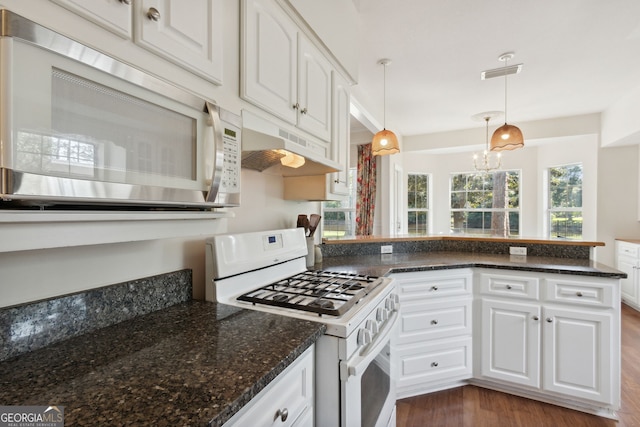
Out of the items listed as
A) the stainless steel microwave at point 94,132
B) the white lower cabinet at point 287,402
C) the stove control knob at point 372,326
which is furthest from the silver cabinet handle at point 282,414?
the stainless steel microwave at point 94,132

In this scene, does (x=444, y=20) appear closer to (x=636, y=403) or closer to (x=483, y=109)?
(x=483, y=109)

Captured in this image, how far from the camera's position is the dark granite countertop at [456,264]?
1.87 meters

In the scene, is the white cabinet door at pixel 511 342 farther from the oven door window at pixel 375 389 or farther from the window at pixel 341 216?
the window at pixel 341 216

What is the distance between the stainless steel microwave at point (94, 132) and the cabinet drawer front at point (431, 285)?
1.46m

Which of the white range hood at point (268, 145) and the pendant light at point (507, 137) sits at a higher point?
the pendant light at point (507, 137)

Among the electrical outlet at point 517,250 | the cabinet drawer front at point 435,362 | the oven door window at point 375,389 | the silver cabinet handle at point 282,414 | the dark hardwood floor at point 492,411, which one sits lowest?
the dark hardwood floor at point 492,411

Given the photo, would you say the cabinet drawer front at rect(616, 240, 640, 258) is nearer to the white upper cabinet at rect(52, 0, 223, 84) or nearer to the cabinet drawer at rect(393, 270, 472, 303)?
the cabinet drawer at rect(393, 270, 472, 303)

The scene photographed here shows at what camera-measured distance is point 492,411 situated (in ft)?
6.33

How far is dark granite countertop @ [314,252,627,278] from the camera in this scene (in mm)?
1870

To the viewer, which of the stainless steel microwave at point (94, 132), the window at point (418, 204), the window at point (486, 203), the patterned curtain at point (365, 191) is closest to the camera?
the stainless steel microwave at point (94, 132)

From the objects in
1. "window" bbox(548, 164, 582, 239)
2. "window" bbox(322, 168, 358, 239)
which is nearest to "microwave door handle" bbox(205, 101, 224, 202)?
"window" bbox(322, 168, 358, 239)

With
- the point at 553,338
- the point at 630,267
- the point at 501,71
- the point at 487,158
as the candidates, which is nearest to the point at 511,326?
the point at 553,338

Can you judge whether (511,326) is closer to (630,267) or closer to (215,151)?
(215,151)

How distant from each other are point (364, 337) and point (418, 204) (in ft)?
16.9
